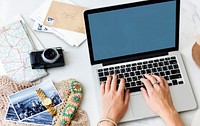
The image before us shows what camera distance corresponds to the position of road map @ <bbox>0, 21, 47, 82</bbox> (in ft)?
3.90

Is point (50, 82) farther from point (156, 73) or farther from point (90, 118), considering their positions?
point (156, 73)

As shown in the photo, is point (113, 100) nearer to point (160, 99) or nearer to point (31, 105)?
point (160, 99)

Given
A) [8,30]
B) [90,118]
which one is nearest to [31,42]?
[8,30]

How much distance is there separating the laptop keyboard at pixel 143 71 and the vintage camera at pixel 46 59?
14 cm

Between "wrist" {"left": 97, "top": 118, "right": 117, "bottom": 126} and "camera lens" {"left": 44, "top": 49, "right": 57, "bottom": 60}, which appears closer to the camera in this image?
"wrist" {"left": 97, "top": 118, "right": 117, "bottom": 126}

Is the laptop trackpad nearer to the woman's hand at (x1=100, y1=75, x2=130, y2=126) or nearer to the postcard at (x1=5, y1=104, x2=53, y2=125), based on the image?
the woman's hand at (x1=100, y1=75, x2=130, y2=126)

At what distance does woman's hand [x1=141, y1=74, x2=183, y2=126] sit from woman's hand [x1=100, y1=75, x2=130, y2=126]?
65 millimetres

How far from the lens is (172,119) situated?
1055 mm

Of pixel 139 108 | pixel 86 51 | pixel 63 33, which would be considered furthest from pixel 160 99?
pixel 63 33

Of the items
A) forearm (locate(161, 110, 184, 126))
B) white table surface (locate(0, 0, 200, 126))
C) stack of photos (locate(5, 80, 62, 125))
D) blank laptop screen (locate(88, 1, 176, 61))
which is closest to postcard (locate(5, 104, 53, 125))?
stack of photos (locate(5, 80, 62, 125))

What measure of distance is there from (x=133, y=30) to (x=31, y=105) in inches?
15.2

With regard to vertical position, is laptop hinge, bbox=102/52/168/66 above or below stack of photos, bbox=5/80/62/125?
above

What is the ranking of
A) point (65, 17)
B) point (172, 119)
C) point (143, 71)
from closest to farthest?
point (172, 119) < point (143, 71) < point (65, 17)

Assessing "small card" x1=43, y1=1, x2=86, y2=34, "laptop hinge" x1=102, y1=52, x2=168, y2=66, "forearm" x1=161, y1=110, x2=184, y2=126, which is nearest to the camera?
"forearm" x1=161, y1=110, x2=184, y2=126
